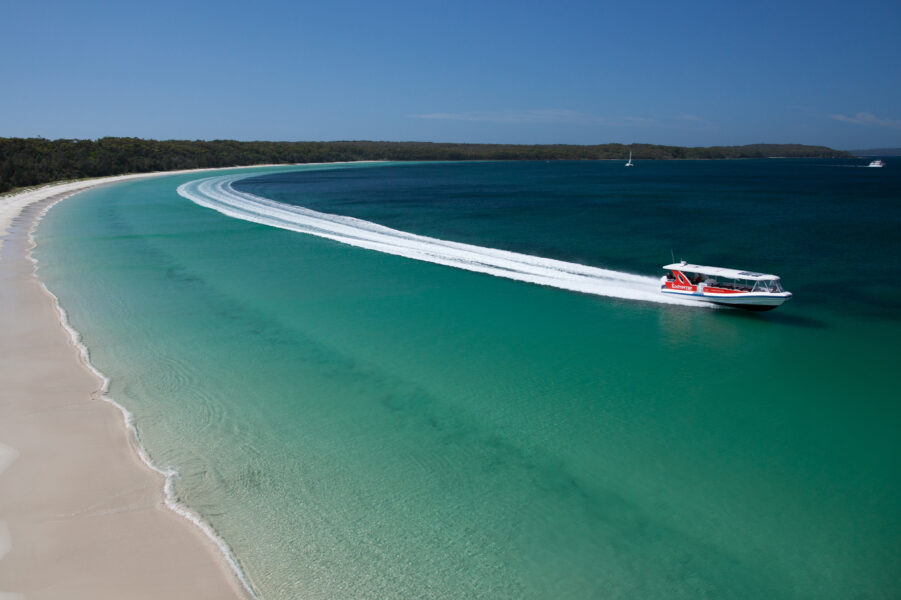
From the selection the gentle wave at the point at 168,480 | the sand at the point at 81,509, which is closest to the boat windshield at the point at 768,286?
the gentle wave at the point at 168,480

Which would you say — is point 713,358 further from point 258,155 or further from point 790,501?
point 258,155

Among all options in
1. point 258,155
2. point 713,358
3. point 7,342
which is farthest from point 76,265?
point 258,155

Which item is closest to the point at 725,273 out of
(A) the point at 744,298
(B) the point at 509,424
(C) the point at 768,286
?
(A) the point at 744,298

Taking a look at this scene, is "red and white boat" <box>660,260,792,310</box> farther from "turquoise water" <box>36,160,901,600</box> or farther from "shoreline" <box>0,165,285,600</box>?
"shoreline" <box>0,165,285,600</box>

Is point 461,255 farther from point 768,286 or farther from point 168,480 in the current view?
point 168,480

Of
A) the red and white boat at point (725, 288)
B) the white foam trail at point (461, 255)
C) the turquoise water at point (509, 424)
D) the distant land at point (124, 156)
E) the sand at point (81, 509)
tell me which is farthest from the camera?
the distant land at point (124, 156)

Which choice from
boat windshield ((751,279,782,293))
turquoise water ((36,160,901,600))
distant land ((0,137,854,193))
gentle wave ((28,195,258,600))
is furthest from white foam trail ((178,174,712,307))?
distant land ((0,137,854,193))

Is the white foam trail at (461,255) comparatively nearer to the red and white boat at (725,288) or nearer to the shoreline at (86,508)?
the red and white boat at (725,288)
